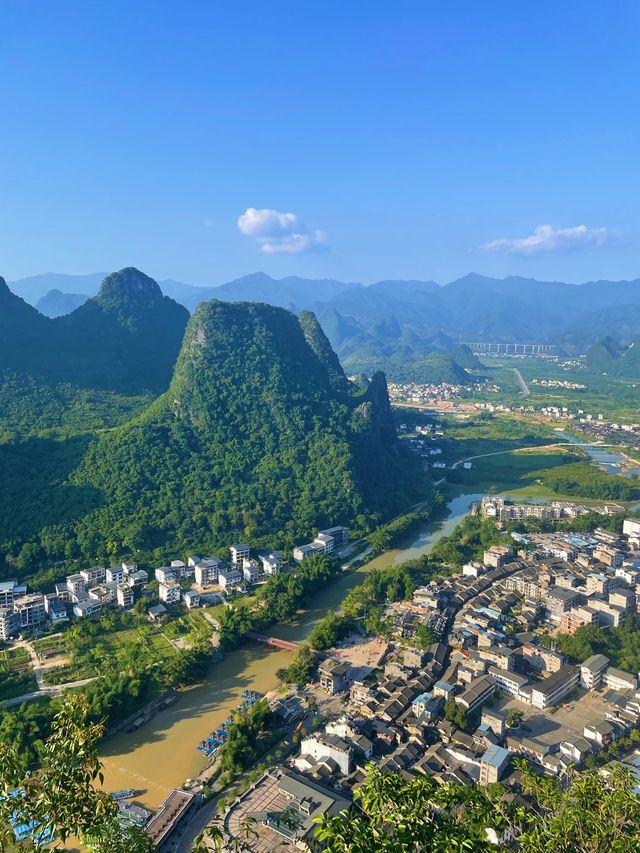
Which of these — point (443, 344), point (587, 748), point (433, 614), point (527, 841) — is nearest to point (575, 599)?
point (433, 614)

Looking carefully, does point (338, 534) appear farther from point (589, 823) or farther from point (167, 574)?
point (589, 823)

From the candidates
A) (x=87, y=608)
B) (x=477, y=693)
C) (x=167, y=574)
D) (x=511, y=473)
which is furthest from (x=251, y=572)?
(x=511, y=473)

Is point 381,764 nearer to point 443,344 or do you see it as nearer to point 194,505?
point 194,505

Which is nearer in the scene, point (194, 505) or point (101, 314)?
point (194, 505)

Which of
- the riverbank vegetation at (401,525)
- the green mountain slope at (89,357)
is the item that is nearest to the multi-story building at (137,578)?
the riverbank vegetation at (401,525)

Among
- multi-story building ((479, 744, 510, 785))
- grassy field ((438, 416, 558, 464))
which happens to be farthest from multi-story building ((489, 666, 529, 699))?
grassy field ((438, 416, 558, 464))

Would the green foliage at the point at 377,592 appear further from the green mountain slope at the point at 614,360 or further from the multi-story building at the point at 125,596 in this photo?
the green mountain slope at the point at 614,360
